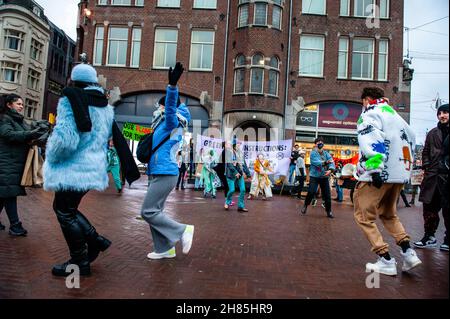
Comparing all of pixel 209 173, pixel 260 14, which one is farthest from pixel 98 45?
pixel 209 173

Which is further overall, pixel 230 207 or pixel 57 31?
pixel 57 31

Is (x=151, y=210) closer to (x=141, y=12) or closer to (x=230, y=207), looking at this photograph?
(x=230, y=207)

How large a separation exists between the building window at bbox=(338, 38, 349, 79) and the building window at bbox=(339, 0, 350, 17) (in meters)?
1.60

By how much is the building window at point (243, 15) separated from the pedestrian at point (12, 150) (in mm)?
19051

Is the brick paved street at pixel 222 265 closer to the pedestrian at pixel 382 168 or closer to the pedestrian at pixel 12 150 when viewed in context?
the pedestrian at pixel 382 168

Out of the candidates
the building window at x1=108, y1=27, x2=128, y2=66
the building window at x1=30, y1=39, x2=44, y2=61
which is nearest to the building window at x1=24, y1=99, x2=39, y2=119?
the building window at x1=30, y1=39, x2=44, y2=61

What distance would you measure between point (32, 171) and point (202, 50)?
1964 centimetres

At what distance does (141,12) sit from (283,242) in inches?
869

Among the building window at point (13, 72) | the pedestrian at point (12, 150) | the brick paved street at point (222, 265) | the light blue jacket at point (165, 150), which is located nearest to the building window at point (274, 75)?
the brick paved street at point (222, 265)

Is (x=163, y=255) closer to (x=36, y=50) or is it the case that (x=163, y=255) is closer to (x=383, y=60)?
(x=383, y=60)

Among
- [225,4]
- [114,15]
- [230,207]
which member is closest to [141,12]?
[114,15]

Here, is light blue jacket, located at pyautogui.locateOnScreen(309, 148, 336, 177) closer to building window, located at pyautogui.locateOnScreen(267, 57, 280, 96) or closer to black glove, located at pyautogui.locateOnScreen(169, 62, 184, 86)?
black glove, located at pyautogui.locateOnScreen(169, 62, 184, 86)

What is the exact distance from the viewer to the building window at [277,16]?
22078 mm

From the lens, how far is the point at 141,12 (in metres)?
23.7
